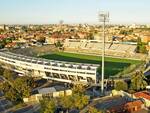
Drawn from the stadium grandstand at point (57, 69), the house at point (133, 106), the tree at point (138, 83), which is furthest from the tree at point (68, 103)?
the stadium grandstand at point (57, 69)

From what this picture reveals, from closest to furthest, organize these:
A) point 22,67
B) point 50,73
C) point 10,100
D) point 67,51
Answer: point 10,100 → point 50,73 → point 22,67 → point 67,51

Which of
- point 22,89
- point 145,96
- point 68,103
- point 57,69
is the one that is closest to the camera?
point 68,103

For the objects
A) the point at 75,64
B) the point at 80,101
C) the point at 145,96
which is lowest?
the point at 145,96

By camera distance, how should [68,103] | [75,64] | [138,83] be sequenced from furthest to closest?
[75,64] < [138,83] < [68,103]

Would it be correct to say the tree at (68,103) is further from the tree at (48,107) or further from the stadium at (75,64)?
the stadium at (75,64)

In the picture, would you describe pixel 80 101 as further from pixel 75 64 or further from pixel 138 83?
pixel 75 64

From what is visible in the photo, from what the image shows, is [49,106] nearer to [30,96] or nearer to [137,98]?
[30,96]

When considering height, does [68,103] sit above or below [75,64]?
below

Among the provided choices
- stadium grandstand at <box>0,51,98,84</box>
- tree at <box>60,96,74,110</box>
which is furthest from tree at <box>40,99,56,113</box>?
stadium grandstand at <box>0,51,98,84</box>

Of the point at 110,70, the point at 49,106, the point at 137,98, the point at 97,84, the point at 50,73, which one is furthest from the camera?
the point at 110,70

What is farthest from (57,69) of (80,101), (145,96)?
(145,96)

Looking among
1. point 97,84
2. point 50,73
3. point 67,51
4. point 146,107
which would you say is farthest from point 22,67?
point 67,51
